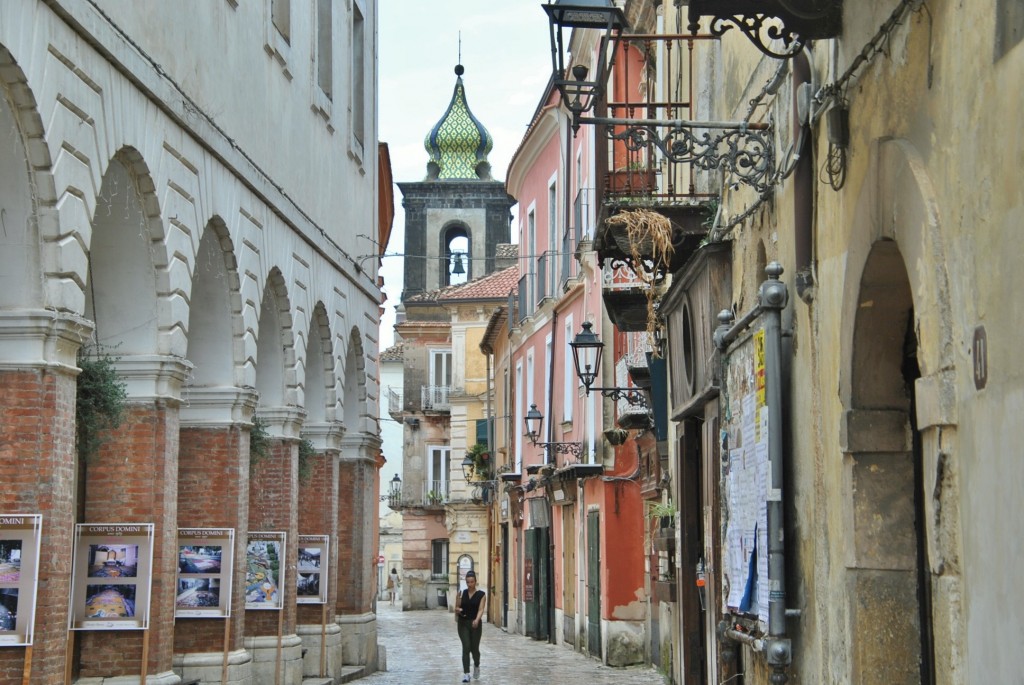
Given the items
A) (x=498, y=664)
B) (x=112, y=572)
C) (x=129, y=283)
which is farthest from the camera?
(x=498, y=664)

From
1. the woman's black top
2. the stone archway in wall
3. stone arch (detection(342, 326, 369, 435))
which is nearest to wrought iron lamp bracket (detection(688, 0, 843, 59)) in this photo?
the stone archway in wall

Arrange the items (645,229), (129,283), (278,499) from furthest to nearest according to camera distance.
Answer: (278,499)
(129,283)
(645,229)

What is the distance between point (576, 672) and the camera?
76.7 feet

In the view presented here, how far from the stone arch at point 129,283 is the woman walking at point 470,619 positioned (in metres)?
9.02

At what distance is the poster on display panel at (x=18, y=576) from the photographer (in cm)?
1080

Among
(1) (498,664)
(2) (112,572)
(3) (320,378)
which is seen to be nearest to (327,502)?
(3) (320,378)

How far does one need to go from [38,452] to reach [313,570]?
33.1ft

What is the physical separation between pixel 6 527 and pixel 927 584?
20.1 feet

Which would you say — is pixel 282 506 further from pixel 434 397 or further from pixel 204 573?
pixel 434 397

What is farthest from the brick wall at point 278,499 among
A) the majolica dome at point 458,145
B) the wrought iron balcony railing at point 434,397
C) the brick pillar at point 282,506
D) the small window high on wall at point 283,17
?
the majolica dome at point 458,145

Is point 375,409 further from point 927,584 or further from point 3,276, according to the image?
point 927,584

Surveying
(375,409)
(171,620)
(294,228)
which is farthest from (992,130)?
(375,409)

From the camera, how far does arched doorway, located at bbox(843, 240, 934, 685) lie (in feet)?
26.2

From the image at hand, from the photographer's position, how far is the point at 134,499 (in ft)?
45.3
